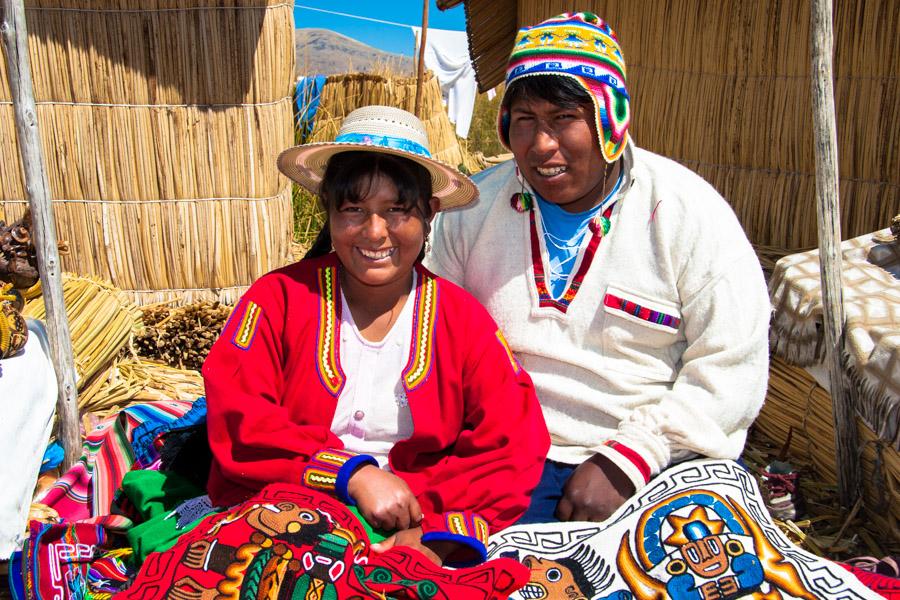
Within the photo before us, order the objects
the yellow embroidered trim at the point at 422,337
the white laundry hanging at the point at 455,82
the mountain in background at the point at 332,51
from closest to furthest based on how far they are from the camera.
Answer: the yellow embroidered trim at the point at 422,337, the white laundry hanging at the point at 455,82, the mountain in background at the point at 332,51

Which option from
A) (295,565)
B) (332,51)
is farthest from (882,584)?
(332,51)

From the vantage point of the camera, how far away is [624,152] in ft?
8.75

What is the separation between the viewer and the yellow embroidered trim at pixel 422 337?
240 centimetres

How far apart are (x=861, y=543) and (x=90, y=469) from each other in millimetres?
2664

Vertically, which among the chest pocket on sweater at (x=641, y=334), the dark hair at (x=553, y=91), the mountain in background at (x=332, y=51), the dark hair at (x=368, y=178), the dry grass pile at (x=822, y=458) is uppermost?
the mountain in background at (x=332, y=51)

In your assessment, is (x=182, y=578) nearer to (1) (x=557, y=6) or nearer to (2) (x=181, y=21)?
(2) (x=181, y=21)

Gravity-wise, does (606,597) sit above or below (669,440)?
below

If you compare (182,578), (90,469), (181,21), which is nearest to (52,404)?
(90,469)

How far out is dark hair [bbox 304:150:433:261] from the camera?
7.73 ft

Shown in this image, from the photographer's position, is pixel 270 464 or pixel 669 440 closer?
pixel 270 464

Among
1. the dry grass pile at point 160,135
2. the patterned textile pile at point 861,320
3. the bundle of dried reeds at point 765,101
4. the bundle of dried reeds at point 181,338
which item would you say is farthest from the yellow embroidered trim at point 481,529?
the dry grass pile at point 160,135

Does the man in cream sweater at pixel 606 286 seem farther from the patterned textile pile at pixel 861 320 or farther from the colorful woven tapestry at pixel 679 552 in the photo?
the patterned textile pile at pixel 861 320

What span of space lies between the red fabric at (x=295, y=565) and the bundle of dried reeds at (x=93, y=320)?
2079 millimetres

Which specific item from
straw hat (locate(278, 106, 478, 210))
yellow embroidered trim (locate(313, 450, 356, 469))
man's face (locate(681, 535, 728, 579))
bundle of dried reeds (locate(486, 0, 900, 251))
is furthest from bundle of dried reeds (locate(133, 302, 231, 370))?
man's face (locate(681, 535, 728, 579))
